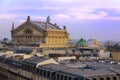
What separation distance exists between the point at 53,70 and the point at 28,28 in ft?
279

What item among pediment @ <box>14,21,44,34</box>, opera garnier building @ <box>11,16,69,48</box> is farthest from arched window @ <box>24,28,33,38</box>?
pediment @ <box>14,21,44,34</box>

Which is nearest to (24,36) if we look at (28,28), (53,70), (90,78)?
(28,28)

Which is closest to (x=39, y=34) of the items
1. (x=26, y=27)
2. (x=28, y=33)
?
(x=28, y=33)

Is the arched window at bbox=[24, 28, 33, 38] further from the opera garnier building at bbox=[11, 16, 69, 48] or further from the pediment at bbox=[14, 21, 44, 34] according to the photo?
the pediment at bbox=[14, 21, 44, 34]

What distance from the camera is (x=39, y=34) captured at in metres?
134

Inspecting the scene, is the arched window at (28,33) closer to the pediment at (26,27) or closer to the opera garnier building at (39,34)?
the opera garnier building at (39,34)

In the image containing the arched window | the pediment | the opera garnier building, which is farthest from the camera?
the arched window

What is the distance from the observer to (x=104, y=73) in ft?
151

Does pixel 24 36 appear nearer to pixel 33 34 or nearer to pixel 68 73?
pixel 33 34

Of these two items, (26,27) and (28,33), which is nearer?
(28,33)

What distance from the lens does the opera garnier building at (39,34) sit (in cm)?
13425

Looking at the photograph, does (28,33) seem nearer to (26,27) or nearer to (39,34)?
(26,27)

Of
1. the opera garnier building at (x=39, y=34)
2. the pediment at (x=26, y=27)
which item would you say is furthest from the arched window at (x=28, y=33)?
the pediment at (x=26, y=27)

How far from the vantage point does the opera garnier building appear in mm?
134250
